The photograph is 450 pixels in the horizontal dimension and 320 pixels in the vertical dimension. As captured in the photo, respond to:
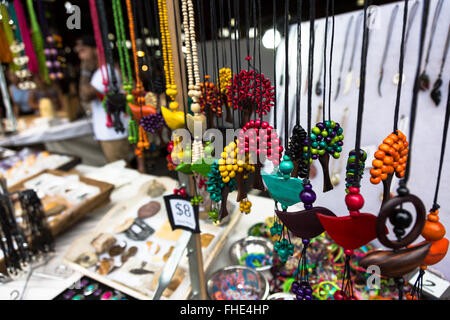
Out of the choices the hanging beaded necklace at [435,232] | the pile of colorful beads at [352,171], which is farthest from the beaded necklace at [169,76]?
the hanging beaded necklace at [435,232]

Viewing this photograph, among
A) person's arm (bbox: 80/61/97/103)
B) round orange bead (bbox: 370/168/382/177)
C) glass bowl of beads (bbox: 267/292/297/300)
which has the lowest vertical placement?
glass bowl of beads (bbox: 267/292/297/300)

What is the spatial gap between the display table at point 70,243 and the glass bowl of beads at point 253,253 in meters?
0.04

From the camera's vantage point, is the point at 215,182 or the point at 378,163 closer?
the point at 378,163

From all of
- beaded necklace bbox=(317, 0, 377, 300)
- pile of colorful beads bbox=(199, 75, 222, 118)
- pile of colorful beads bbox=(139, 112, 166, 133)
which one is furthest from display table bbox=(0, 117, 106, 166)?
beaded necklace bbox=(317, 0, 377, 300)

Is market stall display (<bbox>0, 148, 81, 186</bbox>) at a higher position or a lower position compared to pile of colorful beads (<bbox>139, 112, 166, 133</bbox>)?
lower

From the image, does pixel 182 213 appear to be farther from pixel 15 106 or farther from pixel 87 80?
pixel 15 106

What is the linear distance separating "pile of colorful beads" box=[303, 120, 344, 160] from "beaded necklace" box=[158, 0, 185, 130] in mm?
309

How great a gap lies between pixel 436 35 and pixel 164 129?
83 centimetres

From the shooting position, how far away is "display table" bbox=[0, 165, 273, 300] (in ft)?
3.35

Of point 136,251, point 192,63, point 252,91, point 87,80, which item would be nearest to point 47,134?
point 87,80

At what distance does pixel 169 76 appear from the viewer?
2.30ft

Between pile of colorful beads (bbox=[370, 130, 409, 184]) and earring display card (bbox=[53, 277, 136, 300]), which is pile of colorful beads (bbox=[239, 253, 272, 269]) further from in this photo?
pile of colorful beads (bbox=[370, 130, 409, 184])

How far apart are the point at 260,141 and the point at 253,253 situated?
73cm

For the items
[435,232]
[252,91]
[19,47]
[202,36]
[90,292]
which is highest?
[19,47]
